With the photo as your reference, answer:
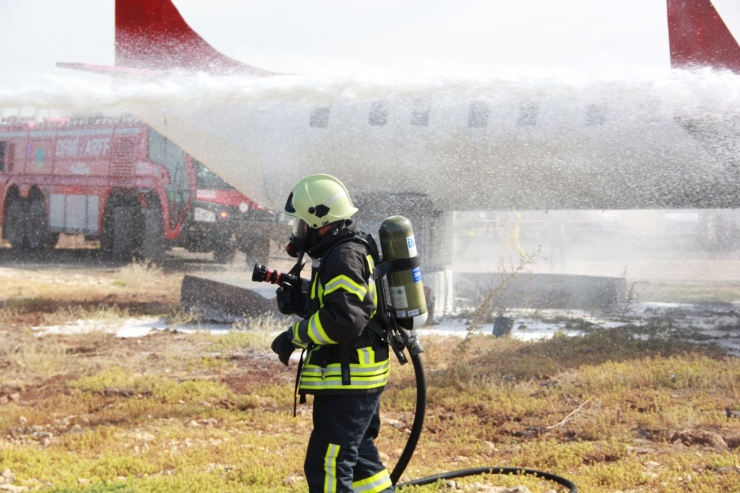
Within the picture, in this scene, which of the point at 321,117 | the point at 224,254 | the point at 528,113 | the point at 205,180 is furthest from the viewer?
the point at 224,254

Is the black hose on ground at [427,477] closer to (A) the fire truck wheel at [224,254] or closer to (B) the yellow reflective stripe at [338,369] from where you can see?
(B) the yellow reflective stripe at [338,369]

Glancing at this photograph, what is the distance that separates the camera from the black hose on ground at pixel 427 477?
2990 millimetres

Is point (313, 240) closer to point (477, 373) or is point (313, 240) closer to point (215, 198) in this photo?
point (477, 373)

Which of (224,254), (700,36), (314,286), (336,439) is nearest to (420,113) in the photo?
(700,36)

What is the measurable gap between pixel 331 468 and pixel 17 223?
16606 millimetres

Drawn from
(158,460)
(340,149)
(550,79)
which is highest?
(550,79)

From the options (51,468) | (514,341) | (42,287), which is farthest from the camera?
(42,287)

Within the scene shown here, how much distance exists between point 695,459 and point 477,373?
2.33m

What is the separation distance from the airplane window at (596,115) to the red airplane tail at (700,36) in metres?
0.98

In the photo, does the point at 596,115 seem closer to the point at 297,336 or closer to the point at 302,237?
the point at 302,237

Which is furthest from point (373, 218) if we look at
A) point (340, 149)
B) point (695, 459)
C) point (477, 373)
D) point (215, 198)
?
point (695, 459)

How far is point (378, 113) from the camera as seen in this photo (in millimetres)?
9461

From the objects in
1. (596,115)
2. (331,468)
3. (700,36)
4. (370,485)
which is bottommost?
(370,485)

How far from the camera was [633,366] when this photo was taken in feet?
20.7
